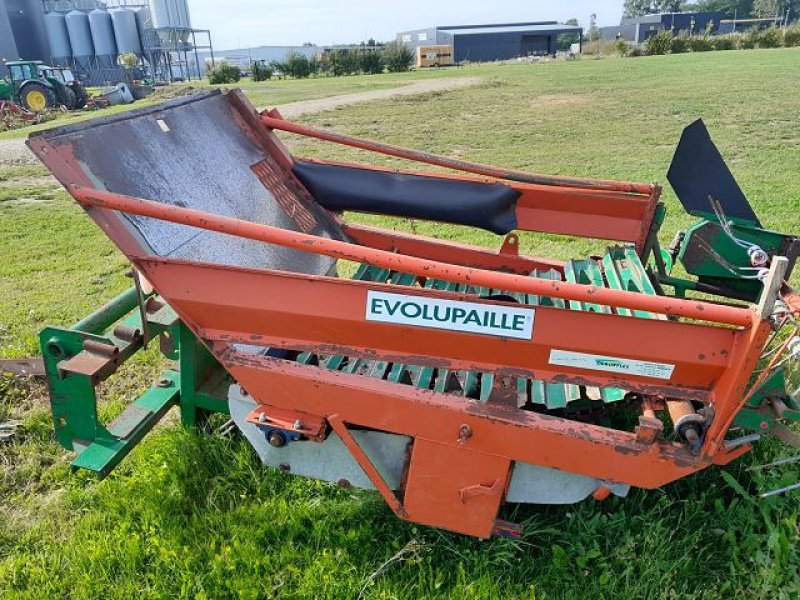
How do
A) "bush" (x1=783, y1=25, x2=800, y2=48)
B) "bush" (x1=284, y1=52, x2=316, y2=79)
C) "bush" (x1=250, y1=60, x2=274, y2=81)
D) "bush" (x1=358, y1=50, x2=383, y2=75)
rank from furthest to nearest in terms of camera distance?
1. "bush" (x1=358, y1=50, x2=383, y2=75)
2. "bush" (x1=284, y1=52, x2=316, y2=79)
3. "bush" (x1=250, y1=60, x2=274, y2=81)
4. "bush" (x1=783, y1=25, x2=800, y2=48)

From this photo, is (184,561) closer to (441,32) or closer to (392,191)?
(392,191)

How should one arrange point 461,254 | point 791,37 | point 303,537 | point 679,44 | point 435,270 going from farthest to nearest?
1. point 679,44
2. point 791,37
3. point 461,254
4. point 303,537
5. point 435,270

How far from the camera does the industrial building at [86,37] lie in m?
54.6

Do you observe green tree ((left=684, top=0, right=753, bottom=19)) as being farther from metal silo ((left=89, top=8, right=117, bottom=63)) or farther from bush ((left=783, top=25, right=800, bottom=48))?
metal silo ((left=89, top=8, right=117, bottom=63))

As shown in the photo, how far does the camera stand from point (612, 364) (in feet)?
6.90

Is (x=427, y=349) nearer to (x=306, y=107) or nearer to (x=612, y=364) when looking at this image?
(x=612, y=364)

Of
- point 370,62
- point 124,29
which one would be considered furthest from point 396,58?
point 124,29

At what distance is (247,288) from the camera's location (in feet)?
7.33

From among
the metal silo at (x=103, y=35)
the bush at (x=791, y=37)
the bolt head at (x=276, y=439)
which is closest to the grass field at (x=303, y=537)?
the bolt head at (x=276, y=439)

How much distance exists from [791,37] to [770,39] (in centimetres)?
131

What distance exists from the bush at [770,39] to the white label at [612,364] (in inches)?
1981

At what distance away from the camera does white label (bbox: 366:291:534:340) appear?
2.11 m

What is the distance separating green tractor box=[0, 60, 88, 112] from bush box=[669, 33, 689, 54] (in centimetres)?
3776

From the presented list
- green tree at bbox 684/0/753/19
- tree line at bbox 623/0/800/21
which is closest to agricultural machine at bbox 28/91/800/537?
tree line at bbox 623/0/800/21
